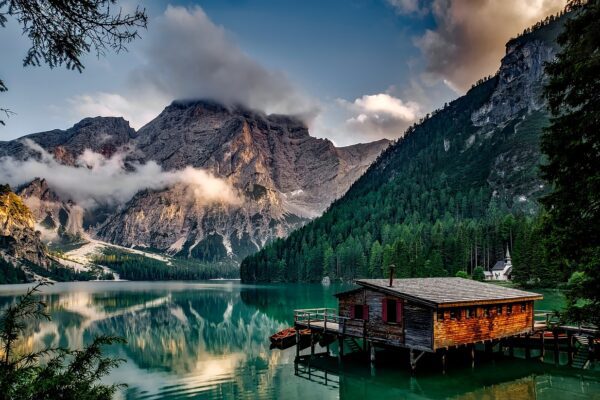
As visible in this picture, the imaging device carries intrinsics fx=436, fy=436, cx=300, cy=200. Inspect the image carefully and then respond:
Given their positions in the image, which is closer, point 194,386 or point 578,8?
point 578,8

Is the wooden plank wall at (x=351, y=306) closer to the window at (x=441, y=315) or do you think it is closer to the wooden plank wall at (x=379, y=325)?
the wooden plank wall at (x=379, y=325)

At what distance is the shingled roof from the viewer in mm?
32312

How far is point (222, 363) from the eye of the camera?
40750mm

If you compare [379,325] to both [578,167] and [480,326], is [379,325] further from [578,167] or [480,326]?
[578,167]

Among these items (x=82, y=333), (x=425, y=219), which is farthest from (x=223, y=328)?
(x=425, y=219)

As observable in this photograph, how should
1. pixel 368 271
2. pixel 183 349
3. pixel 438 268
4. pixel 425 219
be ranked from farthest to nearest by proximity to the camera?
pixel 425 219, pixel 368 271, pixel 438 268, pixel 183 349

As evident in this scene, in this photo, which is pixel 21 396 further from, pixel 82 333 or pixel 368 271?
pixel 368 271

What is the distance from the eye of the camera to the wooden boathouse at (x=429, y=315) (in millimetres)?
32312

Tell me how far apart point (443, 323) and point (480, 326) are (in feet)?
16.0

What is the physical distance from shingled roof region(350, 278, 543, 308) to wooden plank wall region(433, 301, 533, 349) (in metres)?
0.97

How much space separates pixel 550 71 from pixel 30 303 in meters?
20.3

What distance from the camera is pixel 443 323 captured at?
Answer: 32344mm

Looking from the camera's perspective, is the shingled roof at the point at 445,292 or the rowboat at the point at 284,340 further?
the rowboat at the point at 284,340

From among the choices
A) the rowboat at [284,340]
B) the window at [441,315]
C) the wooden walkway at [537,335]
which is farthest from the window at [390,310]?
the rowboat at [284,340]
